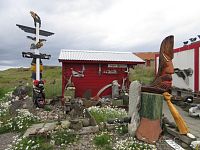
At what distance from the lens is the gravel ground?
23.7ft

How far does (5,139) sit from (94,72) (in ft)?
24.7

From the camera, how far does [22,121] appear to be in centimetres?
901

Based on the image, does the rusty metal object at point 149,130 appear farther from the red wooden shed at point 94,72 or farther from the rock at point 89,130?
the red wooden shed at point 94,72

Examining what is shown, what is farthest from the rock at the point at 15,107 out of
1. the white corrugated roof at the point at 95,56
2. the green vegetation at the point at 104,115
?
the green vegetation at the point at 104,115

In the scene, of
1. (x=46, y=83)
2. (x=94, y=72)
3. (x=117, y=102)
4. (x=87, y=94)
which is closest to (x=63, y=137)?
(x=117, y=102)

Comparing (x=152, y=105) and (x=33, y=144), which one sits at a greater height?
(x=152, y=105)

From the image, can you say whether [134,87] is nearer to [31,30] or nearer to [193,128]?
[193,128]

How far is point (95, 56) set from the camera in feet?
49.7

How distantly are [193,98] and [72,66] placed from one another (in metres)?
6.57

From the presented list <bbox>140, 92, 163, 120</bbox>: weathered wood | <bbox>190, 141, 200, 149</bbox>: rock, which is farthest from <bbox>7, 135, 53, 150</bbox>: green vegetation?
<bbox>190, 141, 200, 149</bbox>: rock

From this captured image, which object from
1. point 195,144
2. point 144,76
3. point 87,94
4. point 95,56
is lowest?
point 195,144

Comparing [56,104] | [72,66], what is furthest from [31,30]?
[56,104]

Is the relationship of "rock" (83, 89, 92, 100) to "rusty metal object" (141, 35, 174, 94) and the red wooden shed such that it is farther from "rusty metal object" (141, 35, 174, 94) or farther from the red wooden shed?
"rusty metal object" (141, 35, 174, 94)

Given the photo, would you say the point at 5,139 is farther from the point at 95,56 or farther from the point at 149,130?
the point at 95,56
